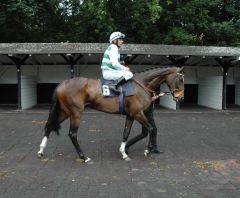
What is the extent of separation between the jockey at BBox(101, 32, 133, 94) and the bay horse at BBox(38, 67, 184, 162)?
269 mm

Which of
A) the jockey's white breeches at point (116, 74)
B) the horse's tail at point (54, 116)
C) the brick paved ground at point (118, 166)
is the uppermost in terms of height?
the jockey's white breeches at point (116, 74)

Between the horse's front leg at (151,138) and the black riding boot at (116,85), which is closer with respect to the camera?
the black riding boot at (116,85)

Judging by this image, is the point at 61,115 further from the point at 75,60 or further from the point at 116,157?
the point at 75,60

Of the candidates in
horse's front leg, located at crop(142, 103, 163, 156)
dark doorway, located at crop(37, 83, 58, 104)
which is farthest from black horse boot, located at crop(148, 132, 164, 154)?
dark doorway, located at crop(37, 83, 58, 104)

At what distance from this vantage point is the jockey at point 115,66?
283 inches

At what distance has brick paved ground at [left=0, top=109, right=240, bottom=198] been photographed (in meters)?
5.25

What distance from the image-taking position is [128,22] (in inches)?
1177

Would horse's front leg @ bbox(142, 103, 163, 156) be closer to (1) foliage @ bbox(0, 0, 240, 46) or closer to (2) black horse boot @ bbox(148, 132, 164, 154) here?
(2) black horse boot @ bbox(148, 132, 164, 154)

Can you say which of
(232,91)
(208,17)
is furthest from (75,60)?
(208,17)

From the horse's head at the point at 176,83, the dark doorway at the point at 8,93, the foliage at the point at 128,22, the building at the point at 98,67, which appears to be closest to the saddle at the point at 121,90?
the horse's head at the point at 176,83

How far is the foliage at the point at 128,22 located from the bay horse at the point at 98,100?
20111 millimetres

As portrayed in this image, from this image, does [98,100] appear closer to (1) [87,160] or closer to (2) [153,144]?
(1) [87,160]

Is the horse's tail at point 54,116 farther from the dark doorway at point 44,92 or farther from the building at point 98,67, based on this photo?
the dark doorway at point 44,92

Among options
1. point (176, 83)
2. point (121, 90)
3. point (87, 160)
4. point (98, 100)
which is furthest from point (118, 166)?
point (176, 83)
